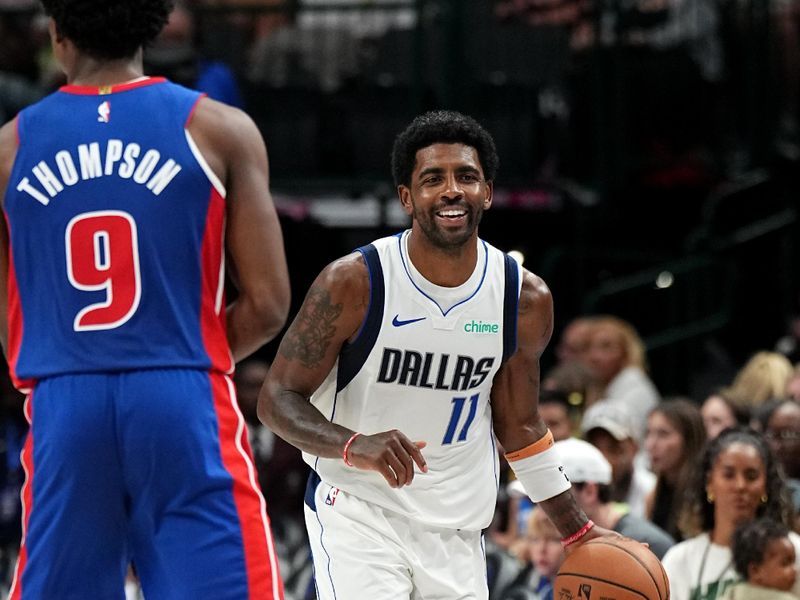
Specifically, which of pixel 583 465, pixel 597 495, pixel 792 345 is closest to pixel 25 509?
pixel 583 465

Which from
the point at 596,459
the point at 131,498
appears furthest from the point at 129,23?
the point at 596,459

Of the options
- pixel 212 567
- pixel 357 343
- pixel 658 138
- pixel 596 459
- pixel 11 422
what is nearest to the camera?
pixel 212 567

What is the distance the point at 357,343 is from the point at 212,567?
1239mm

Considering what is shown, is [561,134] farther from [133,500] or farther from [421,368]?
[133,500]

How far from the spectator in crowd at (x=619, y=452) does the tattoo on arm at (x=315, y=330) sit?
3181mm

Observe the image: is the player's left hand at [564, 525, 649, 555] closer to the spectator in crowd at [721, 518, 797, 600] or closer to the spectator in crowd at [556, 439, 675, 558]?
the spectator in crowd at [721, 518, 797, 600]

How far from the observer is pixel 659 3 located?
11539 millimetres

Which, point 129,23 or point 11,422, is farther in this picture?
point 11,422

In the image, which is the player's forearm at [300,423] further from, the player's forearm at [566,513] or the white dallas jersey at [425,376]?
the player's forearm at [566,513]

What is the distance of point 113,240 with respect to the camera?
3.84 metres

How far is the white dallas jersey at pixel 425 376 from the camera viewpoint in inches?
191

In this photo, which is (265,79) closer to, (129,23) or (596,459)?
(596,459)

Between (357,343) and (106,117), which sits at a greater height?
(106,117)

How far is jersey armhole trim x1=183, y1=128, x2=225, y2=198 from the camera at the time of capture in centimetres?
391
